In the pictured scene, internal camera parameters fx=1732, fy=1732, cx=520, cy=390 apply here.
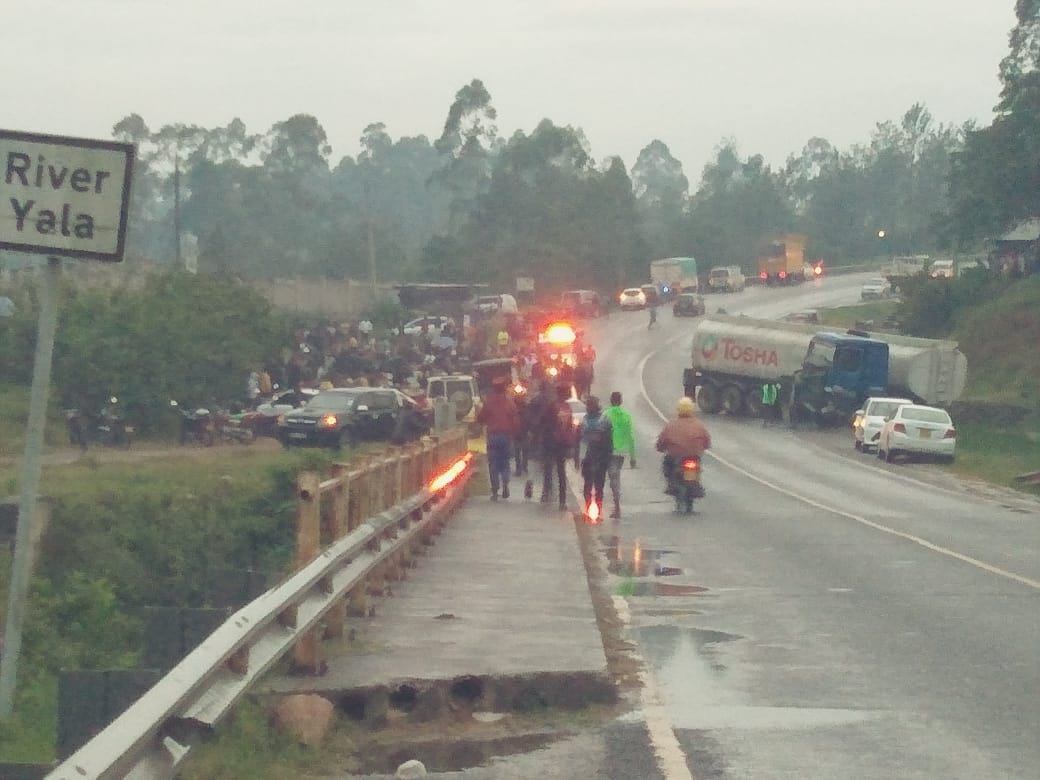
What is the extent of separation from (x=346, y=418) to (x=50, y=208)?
32605mm

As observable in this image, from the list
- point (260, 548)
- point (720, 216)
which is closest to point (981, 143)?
point (260, 548)

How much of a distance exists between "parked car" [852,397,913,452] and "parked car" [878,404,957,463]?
1701mm

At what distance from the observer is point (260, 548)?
70.4 ft

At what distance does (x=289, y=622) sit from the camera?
27.6 feet

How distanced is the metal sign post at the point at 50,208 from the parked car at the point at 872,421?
39831mm

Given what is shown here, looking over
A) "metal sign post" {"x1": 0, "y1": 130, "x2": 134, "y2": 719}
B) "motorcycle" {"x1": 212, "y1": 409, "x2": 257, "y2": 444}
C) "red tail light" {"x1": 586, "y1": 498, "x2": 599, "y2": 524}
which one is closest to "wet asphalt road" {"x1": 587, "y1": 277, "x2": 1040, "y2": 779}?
"red tail light" {"x1": 586, "y1": 498, "x2": 599, "y2": 524}

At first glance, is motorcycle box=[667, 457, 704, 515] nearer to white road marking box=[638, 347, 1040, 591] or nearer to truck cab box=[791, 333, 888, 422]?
white road marking box=[638, 347, 1040, 591]

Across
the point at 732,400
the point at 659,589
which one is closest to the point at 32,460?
the point at 659,589

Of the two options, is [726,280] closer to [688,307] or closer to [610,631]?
[688,307]

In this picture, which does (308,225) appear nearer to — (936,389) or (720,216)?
(720,216)

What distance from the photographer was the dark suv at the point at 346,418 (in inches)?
1544

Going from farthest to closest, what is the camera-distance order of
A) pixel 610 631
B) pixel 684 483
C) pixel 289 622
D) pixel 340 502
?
pixel 684 483 → pixel 610 631 → pixel 340 502 → pixel 289 622

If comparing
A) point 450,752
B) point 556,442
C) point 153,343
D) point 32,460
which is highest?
point 153,343

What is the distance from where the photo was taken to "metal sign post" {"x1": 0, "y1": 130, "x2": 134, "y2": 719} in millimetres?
7090
